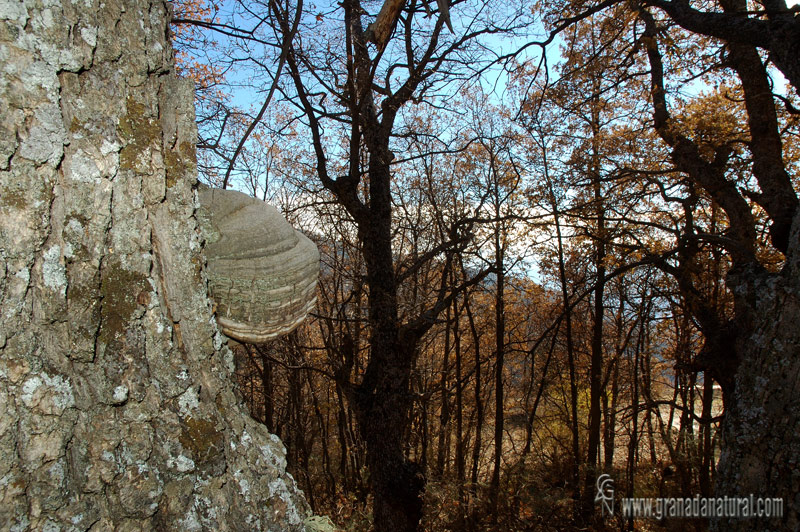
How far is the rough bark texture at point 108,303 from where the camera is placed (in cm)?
68

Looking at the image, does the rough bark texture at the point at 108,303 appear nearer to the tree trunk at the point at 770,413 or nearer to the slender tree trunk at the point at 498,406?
the tree trunk at the point at 770,413

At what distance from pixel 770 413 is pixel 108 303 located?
12.9 ft

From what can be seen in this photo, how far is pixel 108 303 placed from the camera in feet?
2.49

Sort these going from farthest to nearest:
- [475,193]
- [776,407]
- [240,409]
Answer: [475,193] → [776,407] → [240,409]

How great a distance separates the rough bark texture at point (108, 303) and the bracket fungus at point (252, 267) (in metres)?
0.13

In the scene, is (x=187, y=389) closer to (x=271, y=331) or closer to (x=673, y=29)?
(x=271, y=331)

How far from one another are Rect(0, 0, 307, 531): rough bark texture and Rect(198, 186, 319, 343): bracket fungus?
0.43ft

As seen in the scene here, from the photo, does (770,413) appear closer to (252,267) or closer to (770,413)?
(770,413)

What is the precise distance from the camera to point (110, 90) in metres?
0.78

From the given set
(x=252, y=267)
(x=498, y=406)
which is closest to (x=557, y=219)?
(x=498, y=406)

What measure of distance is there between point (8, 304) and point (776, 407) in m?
4.06

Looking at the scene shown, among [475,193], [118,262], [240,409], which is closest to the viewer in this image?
[118,262]

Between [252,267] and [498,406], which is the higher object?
[252,267]

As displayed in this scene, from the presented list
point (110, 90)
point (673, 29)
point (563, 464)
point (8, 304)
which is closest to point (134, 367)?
point (8, 304)
